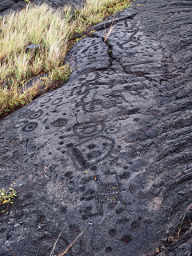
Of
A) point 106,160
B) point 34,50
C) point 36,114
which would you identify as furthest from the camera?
point 34,50

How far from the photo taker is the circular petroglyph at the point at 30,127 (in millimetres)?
2307

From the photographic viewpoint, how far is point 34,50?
419 cm

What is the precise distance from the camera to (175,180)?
1.58m

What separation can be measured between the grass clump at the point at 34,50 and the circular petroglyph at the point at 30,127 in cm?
58

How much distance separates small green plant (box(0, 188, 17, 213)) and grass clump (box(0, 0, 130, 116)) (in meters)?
1.30

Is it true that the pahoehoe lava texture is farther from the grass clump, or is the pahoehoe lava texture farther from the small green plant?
the grass clump

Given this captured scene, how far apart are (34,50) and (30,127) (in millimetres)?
2323

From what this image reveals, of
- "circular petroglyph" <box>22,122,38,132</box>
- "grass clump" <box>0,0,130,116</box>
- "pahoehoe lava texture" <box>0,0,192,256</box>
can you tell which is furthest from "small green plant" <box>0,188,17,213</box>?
"grass clump" <box>0,0,130,116</box>

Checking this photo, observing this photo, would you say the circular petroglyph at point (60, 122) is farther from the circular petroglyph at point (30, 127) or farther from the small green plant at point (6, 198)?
the small green plant at point (6, 198)

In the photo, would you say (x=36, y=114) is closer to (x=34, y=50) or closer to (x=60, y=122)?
(x=60, y=122)

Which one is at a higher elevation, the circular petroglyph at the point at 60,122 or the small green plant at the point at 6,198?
the circular petroglyph at the point at 60,122

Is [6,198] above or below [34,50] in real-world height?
below

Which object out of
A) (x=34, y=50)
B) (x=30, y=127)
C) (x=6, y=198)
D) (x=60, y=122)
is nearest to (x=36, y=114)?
(x=30, y=127)

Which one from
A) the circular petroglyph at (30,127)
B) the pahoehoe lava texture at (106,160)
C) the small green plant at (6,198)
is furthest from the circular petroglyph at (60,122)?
the small green plant at (6,198)
